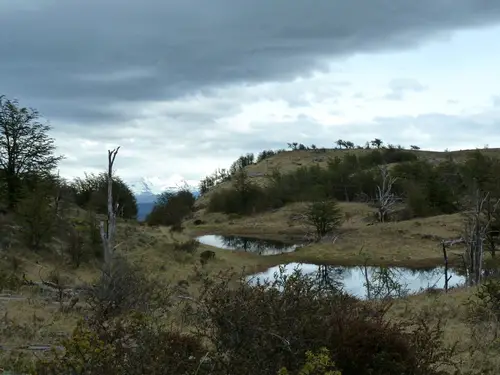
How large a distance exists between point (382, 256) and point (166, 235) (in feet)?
53.9

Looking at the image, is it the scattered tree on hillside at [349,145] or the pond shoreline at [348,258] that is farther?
the scattered tree on hillside at [349,145]

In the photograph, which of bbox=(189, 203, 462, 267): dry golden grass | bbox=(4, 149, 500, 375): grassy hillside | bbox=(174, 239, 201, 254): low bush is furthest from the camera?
bbox=(189, 203, 462, 267): dry golden grass

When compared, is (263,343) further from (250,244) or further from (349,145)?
(349,145)

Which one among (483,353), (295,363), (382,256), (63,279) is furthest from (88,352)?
(382,256)

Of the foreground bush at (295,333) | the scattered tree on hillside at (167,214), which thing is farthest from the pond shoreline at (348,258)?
the foreground bush at (295,333)

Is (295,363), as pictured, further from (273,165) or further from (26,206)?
(273,165)

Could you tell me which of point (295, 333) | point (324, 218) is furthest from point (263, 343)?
point (324, 218)

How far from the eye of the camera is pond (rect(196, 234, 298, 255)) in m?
46.3

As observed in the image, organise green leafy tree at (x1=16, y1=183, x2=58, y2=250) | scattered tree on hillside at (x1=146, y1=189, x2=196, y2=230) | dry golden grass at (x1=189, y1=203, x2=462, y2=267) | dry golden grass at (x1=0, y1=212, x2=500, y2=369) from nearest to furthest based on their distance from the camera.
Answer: dry golden grass at (x1=0, y1=212, x2=500, y2=369)
green leafy tree at (x1=16, y1=183, x2=58, y2=250)
dry golden grass at (x1=189, y1=203, x2=462, y2=267)
scattered tree on hillside at (x1=146, y1=189, x2=196, y2=230)

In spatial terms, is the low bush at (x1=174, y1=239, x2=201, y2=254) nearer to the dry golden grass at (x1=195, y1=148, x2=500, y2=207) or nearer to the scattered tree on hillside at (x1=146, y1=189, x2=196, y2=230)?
the scattered tree on hillside at (x1=146, y1=189, x2=196, y2=230)

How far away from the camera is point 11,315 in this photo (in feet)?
36.0

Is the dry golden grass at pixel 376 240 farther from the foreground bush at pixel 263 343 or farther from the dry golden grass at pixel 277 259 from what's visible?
the foreground bush at pixel 263 343

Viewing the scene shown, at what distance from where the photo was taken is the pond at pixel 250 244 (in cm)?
4628

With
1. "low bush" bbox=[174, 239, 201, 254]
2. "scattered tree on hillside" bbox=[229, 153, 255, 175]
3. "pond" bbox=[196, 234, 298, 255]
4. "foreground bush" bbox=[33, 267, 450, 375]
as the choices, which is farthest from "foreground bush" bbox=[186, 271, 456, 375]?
"scattered tree on hillside" bbox=[229, 153, 255, 175]
